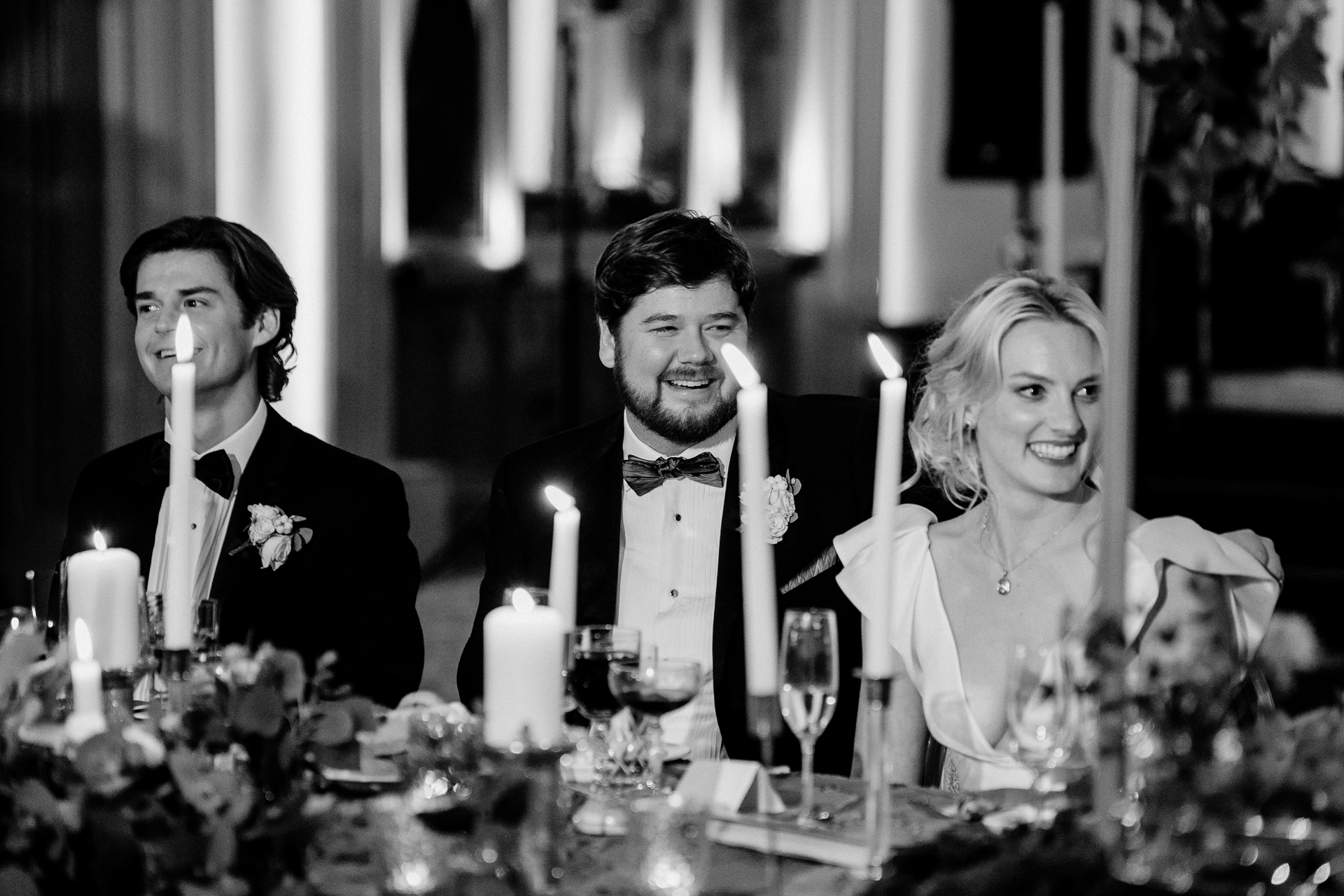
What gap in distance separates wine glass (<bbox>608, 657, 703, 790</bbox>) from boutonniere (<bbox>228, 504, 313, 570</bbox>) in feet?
3.86

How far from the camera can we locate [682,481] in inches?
112

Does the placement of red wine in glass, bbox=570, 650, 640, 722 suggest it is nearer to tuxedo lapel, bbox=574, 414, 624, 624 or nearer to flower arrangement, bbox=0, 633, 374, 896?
flower arrangement, bbox=0, 633, 374, 896

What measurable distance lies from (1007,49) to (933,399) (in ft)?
20.0

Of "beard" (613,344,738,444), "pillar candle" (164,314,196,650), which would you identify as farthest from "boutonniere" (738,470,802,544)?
"pillar candle" (164,314,196,650)

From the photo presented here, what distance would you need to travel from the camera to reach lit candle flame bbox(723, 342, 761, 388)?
1.43 metres

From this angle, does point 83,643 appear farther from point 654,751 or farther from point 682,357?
point 682,357

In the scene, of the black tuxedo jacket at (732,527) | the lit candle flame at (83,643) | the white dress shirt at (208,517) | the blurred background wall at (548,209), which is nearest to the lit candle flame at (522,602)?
the lit candle flame at (83,643)

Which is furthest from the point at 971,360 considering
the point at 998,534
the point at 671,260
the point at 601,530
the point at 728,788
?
the point at 728,788

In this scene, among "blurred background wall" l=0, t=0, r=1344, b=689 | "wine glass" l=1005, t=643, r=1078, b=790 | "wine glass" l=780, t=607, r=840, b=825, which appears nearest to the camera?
"wine glass" l=1005, t=643, r=1078, b=790

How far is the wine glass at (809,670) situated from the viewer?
1642mm

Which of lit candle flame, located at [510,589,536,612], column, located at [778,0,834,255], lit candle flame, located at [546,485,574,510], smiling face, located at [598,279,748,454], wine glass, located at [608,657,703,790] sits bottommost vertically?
wine glass, located at [608,657,703,790]

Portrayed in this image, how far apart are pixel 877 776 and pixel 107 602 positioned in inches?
35.6

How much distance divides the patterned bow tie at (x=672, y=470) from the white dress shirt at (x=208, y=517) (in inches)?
27.1

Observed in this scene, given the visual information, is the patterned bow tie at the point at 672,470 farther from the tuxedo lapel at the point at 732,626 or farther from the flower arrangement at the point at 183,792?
the flower arrangement at the point at 183,792
